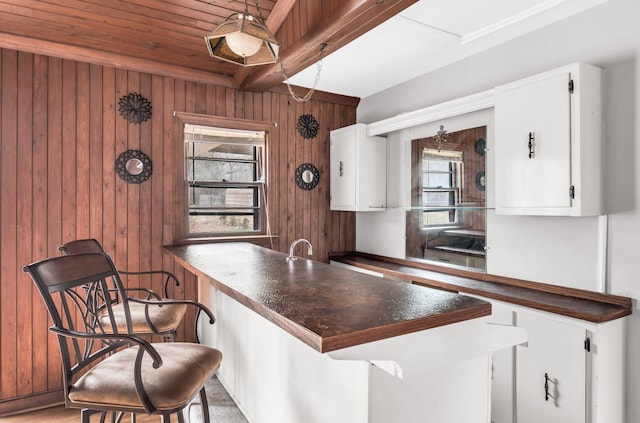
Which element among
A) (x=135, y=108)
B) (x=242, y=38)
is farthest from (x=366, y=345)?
(x=135, y=108)

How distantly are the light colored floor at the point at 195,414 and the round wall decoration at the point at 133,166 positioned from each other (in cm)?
174

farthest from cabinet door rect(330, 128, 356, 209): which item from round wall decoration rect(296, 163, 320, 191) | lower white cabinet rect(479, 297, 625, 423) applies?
lower white cabinet rect(479, 297, 625, 423)

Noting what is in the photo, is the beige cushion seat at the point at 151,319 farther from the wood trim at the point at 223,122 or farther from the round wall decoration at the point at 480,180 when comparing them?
the round wall decoration at the point at 480,180

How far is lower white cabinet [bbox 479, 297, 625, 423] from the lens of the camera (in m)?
2.02

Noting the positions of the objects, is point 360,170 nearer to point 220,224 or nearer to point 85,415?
point 220,224

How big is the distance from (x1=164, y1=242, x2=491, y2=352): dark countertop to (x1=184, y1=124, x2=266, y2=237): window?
160cm

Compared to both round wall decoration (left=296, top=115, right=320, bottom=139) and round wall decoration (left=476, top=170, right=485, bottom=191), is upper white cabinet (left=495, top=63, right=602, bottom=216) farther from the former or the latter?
round wall decoration (left=296, top=115, right=320, bottom=139)

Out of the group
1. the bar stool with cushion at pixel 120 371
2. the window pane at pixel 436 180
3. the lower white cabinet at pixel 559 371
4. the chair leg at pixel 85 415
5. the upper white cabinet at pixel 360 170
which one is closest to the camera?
the bar stool with cushion at pixel 120 371

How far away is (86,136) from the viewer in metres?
3.01

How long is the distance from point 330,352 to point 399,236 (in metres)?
2.87

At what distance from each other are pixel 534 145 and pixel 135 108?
299cm

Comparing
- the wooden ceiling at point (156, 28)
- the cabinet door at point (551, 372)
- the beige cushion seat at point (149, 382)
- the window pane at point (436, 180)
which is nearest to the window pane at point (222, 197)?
the wooden ceiling at point (156, 28)

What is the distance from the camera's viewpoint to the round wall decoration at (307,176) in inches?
157

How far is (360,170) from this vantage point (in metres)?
3.77
